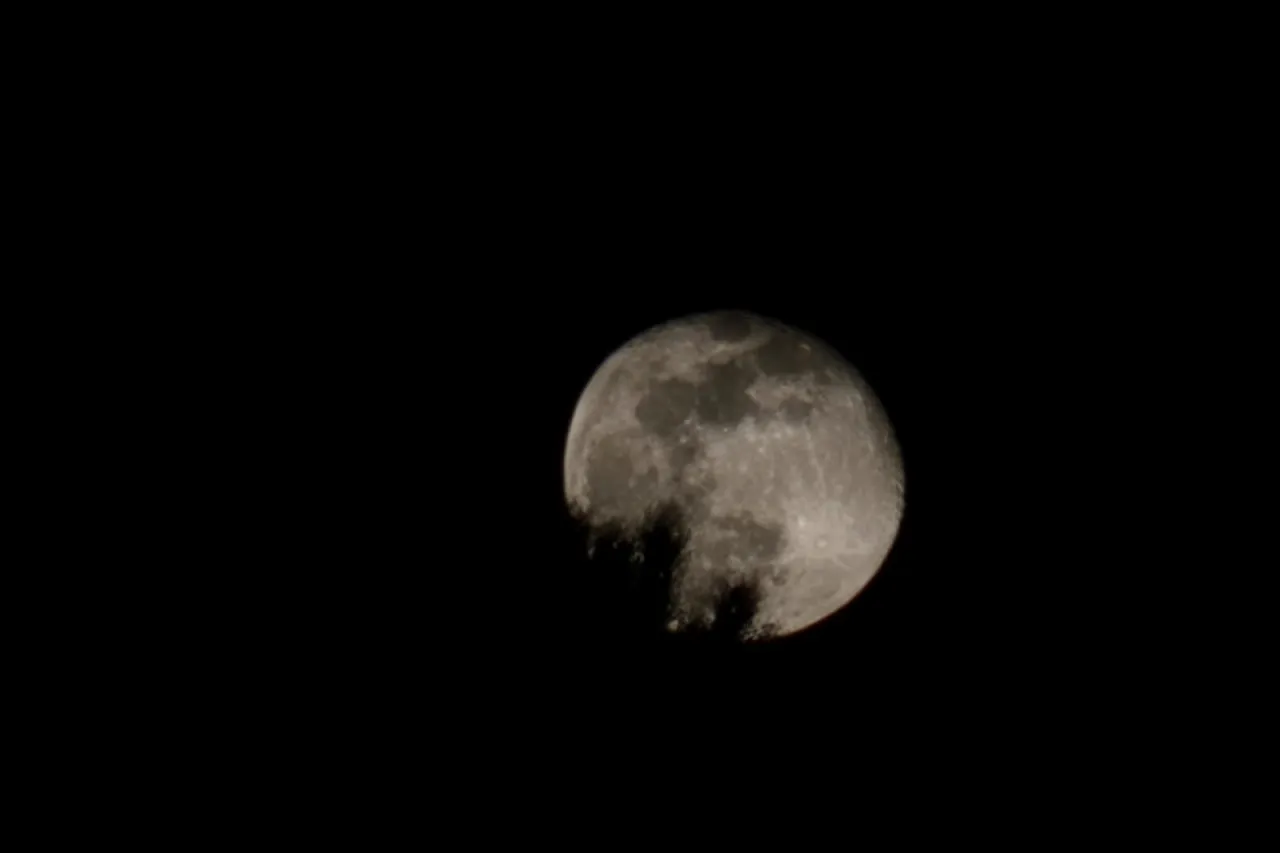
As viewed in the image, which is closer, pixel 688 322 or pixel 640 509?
pixel 640 509

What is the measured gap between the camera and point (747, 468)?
365 centimetres

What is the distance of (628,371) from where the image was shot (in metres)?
4.05

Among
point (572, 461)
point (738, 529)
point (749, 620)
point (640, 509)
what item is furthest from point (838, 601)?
point (572, 461)

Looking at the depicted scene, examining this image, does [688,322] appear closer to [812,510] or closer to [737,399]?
[737,399]

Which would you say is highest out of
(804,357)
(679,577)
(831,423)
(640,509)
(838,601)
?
Answer: (804,357)

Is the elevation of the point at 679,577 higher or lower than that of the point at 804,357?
lower

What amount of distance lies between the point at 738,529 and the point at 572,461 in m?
0.89

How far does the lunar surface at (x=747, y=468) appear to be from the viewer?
12.0 feet

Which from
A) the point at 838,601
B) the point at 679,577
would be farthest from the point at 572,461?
the point at 838,601

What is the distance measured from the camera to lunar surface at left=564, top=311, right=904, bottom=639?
366cm

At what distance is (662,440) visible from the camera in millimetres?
3736

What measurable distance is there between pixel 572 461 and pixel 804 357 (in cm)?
113

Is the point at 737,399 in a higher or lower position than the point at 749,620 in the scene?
higher

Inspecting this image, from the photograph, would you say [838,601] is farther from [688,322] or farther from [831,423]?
[688,322]
